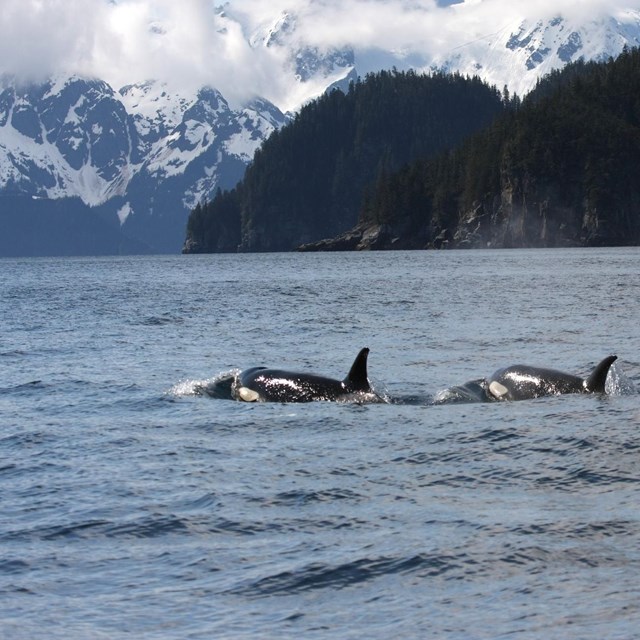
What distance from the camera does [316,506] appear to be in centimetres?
1662

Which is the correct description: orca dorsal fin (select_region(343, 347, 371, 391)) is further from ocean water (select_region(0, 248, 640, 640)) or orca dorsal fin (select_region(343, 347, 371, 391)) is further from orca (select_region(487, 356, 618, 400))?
orca (select_region(487, 356, 618, 400))

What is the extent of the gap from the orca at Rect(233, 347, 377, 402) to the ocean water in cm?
64

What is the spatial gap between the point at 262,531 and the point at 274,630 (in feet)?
11.2

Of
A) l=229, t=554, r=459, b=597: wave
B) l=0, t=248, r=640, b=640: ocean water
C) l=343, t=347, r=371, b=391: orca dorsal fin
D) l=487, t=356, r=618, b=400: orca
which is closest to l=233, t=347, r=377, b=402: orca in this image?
l=343, t=347, r=371, b=391: orca dorsal fin

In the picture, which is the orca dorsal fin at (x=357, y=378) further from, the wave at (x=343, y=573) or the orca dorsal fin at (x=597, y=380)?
the wave at (x=343, y=573)

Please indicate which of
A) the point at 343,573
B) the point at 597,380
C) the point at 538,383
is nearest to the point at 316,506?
the point at 343,573

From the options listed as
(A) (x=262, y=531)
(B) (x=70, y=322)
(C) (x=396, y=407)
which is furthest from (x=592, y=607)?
(B) (x=70, y=322)

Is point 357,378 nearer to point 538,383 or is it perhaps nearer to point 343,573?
point 538,383

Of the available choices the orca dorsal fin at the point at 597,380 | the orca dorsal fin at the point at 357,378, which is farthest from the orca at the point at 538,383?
the orca dorsal fin at the point at 357,378

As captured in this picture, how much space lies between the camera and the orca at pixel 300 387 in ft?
85.3

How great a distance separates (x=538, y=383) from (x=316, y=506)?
10.6 meters

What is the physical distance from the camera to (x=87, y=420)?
24.4m

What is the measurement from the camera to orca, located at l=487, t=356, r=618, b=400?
25.7 metres

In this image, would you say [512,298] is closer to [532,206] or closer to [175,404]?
[175,404]
